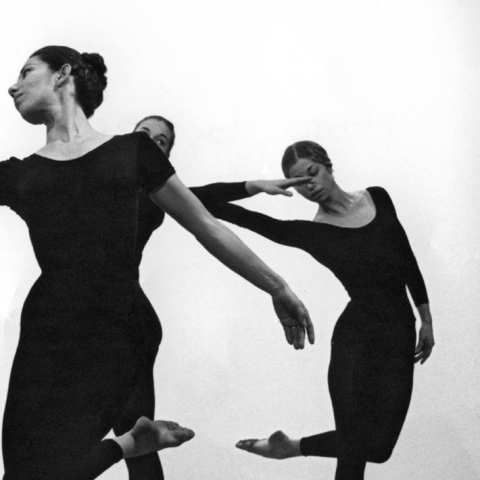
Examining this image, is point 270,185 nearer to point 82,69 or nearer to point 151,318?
point 151,318

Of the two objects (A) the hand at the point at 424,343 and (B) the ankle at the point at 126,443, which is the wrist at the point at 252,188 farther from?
(B) the ankle at the point at 126,443

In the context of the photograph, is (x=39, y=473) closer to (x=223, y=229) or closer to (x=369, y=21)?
(x=223, y=229)

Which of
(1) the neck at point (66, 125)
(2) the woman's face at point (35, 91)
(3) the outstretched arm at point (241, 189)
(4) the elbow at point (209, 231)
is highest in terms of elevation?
(2) the woman's face at point (35, 91)

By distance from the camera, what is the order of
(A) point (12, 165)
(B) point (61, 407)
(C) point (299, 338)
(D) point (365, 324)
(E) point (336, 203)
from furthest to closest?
(E) point (336, 203), (D) point (365, 324), (A) point (12, 165), (C) point (299, 338), (B) point (61, 407)

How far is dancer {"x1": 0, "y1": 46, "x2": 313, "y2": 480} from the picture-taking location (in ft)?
5.84

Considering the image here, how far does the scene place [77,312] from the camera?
1.84 metres

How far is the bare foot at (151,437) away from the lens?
6.49 ft

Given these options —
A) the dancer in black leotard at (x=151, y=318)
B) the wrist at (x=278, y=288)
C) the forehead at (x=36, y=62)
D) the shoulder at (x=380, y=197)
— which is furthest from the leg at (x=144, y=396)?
the shoulder at (x=380, y=197)

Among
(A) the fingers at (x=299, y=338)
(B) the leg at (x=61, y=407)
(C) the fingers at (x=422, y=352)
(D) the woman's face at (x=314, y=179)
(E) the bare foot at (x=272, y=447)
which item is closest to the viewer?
(B) the leg at (x=61, y=407)

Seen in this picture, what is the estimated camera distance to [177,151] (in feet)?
7.74

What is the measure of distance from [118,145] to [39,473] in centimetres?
86

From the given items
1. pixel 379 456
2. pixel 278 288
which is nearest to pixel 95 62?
pixel 278 288

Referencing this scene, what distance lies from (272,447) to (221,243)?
632mm

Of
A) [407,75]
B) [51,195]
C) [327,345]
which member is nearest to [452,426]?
[327,345]
